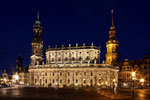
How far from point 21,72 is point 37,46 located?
33.5m

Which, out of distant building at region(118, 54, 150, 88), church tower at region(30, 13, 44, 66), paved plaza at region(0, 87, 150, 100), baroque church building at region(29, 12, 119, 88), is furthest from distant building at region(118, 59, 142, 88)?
paved plaza at region(0, 87, 150, 100)

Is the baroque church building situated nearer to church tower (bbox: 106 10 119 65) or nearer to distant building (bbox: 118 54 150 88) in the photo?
church tower (bbox: 106 10 119 65)

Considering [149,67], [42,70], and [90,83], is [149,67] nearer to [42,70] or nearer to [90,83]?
[90,83]

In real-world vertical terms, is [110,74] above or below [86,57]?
below

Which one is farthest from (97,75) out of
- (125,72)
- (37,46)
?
(37,46)

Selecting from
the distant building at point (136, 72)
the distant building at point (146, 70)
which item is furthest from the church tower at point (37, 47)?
the distant building at point (146, 70)

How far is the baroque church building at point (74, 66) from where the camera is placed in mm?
103500

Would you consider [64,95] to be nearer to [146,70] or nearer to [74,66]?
[146,70]

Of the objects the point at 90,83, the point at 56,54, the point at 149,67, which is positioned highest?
the point at 56,54

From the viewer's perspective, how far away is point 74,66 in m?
107

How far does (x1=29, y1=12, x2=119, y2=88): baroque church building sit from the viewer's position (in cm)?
10350

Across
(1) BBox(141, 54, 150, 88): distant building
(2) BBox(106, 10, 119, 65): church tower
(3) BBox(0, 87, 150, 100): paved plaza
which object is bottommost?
(3) BBox(0, 87, 150, 100): paved plaza

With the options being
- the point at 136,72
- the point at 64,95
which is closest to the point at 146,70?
the point at 136,72

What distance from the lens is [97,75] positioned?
340 feet
